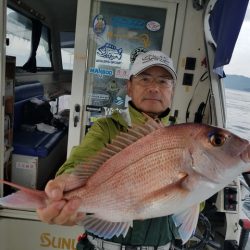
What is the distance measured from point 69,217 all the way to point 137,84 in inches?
27.2

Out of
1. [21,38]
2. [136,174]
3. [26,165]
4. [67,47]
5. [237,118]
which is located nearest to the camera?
[136,174]

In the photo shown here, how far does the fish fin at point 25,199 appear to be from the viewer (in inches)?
35.3

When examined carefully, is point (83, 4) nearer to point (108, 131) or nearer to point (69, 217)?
point (108, 131)

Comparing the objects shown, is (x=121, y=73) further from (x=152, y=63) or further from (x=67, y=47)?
(x=67, y=47)

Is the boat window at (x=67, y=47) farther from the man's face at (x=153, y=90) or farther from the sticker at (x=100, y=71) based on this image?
the man's face at (x=153, y=90)

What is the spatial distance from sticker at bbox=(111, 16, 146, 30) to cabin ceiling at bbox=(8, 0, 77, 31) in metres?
2.10

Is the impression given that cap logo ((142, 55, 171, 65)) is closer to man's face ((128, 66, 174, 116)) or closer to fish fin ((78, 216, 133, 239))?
man's face ((128, 66, 174, 116))

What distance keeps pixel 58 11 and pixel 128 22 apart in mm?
3195

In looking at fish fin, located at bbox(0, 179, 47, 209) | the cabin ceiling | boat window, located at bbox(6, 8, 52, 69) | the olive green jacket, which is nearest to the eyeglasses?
the olive green jacket

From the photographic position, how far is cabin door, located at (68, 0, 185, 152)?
10.2 ft

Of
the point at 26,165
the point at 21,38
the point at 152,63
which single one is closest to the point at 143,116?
the point at 152,63

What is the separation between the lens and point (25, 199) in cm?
92

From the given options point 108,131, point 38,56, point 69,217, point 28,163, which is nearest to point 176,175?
point 69,217

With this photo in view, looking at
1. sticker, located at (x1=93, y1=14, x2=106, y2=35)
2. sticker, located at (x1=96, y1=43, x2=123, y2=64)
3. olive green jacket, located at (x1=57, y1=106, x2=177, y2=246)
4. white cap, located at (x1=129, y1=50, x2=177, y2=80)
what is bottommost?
olive green jacket, located at (x1=57, y1=106, x2=177, y2=246)
